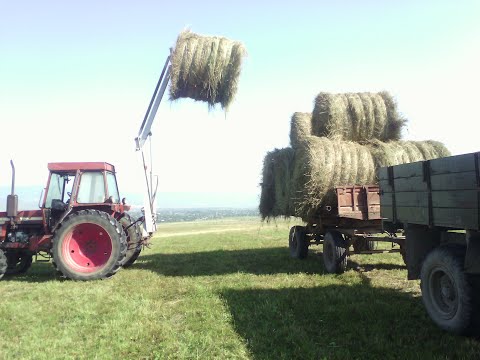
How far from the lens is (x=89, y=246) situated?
9078mm

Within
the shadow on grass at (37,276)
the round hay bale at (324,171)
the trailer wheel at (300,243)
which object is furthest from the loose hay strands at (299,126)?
the shadow on grass at (37,276)

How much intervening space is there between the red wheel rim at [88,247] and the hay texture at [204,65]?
11.4 feet

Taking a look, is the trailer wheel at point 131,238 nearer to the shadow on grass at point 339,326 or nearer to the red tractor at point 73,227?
the red tractor at point 73,227

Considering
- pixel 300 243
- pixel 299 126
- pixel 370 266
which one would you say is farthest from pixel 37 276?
pixel 370 266

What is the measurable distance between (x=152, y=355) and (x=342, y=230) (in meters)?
5.48

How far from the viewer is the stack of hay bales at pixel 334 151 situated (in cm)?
848

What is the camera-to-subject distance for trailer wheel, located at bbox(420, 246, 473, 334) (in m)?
4.41

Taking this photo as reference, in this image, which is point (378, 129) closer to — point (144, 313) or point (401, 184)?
point (401, 184)

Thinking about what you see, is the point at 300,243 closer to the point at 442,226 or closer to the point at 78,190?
the point at 78,190

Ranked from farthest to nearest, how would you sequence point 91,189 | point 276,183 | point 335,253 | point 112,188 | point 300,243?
point 300,243
point 276,183
point 112,188
point 91,189
point 335,253

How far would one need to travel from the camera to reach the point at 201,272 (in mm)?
9109

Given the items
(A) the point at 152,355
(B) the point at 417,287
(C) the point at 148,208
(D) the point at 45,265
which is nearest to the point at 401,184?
(B) the point at 417,287

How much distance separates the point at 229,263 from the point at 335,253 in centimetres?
295

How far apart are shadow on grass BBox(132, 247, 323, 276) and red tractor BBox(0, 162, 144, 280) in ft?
3.89
